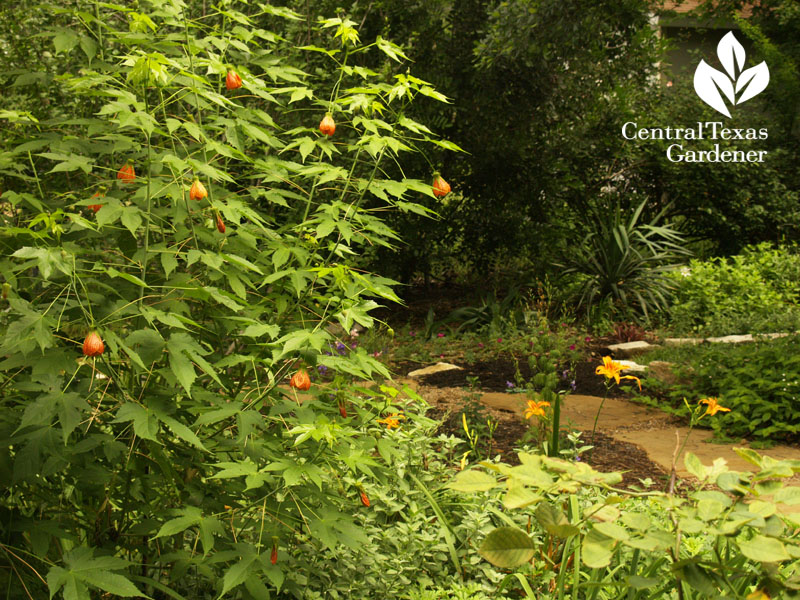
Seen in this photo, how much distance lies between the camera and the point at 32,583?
1.95m

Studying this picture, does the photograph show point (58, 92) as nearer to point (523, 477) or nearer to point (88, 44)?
point (88, 44)

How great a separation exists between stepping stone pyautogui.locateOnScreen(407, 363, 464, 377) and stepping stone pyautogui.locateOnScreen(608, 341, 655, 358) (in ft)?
5.17

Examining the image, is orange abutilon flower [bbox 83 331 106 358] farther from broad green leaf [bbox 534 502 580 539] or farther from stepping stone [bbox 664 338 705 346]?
stepping stone [bbox 664 338 705 346]

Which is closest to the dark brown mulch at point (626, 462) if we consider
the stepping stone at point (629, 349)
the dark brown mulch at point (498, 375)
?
the dark brown mulch at point (498, 375)

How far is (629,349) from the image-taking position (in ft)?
21.5

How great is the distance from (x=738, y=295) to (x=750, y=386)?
284cm

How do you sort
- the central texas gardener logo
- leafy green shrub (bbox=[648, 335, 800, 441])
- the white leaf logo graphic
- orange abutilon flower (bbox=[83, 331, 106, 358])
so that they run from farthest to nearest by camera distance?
the white leaf logo graphic < the central texas gardener logo < leafy green shrub (bbox=[648, 335, 800, 441]) < orange abutilon flower (bbox=[83, 331, 106, 358])

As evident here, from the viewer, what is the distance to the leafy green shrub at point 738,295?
6809 mm

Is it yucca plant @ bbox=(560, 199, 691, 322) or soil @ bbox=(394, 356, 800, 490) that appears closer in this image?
soil @ bbox=(394, 356, 800, 490)

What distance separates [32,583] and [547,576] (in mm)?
1494

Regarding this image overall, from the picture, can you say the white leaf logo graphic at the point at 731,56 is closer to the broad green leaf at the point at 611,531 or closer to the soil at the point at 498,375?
the soil at the point at 498,375

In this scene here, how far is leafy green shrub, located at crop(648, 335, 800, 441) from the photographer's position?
4539mm

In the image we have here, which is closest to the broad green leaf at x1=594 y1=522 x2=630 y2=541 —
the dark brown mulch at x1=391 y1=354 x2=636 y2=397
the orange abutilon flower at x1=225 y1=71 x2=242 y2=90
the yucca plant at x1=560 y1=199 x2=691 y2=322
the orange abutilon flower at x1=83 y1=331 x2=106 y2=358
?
the orange abutilon flower at x1=83 y1=331 x2=106 y2=358

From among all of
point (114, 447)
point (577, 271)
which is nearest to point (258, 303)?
point (114, 447)
